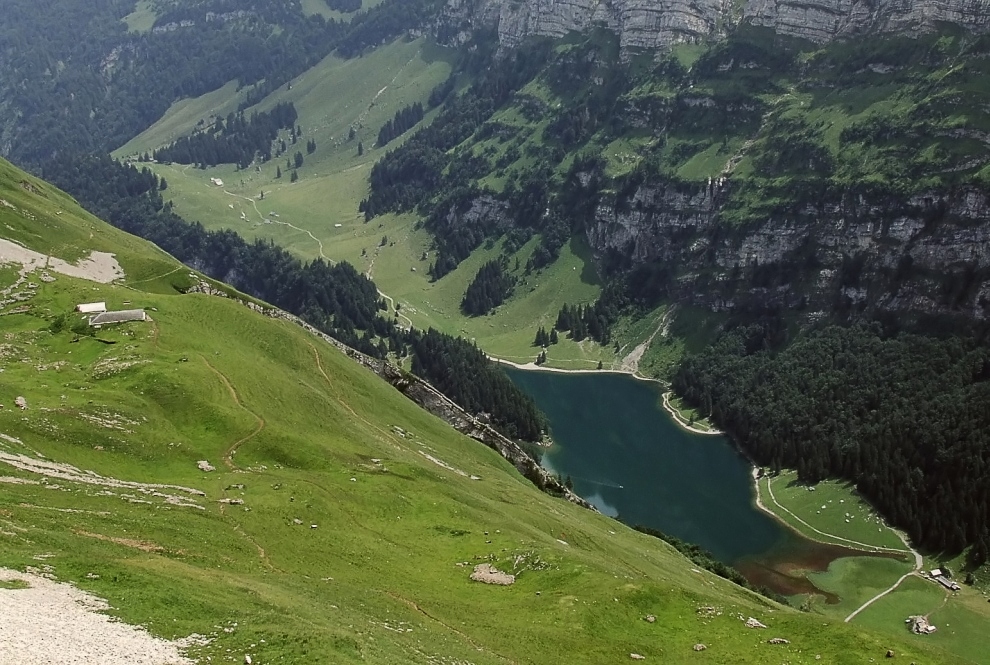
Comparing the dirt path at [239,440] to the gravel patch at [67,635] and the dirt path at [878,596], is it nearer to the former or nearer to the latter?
the gravel patch at [67,635]

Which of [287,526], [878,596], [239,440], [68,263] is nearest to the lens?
[287,526]

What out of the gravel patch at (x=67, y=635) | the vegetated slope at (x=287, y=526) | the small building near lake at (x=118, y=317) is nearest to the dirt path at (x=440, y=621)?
the vegetated slope at (x=287, y=526)

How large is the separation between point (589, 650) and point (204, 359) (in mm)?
73598

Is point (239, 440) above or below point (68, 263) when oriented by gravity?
below

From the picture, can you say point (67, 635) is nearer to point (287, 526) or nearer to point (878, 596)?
point (287, 526)

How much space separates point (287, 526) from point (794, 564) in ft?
458

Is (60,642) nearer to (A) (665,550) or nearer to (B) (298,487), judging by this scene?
(B) (298,487)

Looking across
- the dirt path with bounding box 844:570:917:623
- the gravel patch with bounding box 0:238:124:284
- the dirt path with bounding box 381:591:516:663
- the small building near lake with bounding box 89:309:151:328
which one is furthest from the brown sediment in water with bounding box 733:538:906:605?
the gravel patch with bounding box 0:238:124:284

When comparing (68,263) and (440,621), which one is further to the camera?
(68,263)

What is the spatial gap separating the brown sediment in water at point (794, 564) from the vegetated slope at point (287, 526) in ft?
172

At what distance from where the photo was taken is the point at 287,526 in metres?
73.7

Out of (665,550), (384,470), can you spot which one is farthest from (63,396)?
(665,550)

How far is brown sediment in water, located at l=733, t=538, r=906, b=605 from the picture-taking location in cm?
17025

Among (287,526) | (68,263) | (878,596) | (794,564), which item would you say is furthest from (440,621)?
(794,564)
